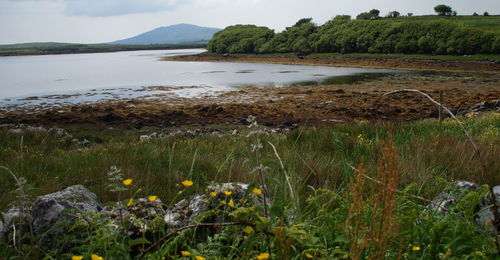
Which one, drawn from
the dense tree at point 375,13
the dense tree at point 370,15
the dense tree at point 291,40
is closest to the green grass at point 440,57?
the dense tree at point 291,40

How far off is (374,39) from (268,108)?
47.3 m

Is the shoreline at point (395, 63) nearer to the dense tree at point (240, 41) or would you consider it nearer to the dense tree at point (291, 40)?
the dense tree at point (291, 40)

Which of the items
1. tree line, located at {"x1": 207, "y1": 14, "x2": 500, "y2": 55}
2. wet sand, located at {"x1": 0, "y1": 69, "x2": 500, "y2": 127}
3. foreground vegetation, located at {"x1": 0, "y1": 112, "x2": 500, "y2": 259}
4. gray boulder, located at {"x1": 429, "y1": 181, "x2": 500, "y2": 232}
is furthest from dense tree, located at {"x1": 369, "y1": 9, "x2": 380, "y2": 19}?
gray boulder, located at {"x1": 429, "y1": 181, "x2": 500, "y2": 232}

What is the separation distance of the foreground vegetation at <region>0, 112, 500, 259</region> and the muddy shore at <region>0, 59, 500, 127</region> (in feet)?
29.4

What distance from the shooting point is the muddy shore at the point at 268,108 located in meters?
17.7

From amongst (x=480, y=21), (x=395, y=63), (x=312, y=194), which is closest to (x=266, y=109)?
(x=312, y=194)

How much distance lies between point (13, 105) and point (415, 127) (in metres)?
21.8

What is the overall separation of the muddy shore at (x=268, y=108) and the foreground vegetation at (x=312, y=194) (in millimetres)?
8949

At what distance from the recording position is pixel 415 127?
805 centimetres

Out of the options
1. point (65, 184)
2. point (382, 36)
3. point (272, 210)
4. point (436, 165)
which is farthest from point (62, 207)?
point (382, 36)

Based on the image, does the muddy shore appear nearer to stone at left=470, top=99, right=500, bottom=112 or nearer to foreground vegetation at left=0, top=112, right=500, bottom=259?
stone at left=470, top=99, right=500, bottom=112

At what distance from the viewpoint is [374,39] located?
62000 millimetres

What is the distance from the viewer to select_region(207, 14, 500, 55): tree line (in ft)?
159

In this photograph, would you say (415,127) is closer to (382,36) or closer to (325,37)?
(382,36)
